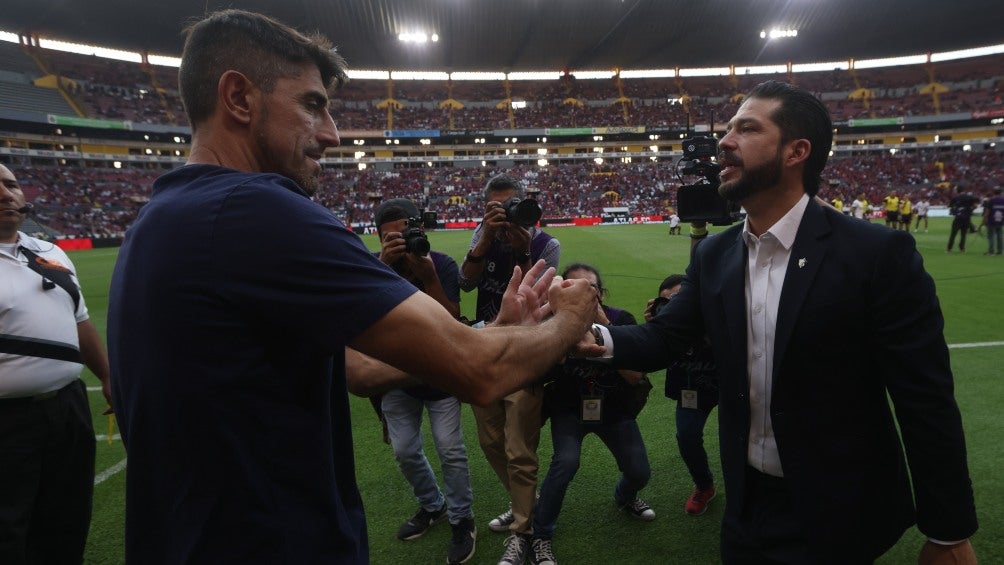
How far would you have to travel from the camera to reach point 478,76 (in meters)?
67.4

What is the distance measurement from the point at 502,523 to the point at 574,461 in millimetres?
835

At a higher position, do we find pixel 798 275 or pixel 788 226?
pixel 788 226

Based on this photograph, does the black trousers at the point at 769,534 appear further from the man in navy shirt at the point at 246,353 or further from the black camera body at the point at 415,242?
the black camera body at the point at 415,242

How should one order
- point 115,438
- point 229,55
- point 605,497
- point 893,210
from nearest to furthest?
point 229,55
point 605,497
point 115,438
point 893,210

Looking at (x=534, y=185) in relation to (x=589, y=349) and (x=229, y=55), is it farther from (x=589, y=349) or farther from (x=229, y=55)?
(x=229, y=55)

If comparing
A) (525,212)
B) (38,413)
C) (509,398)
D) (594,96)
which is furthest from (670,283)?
(594,96)

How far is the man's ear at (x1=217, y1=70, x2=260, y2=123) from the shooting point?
144cm

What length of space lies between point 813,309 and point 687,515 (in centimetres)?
256

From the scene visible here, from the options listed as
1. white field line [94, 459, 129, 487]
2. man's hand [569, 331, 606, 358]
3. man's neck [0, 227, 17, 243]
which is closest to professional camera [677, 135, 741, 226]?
man's hand [569, 331, 606, 358]

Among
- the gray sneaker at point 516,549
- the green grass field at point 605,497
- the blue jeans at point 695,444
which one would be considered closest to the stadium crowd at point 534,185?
the green grass field at point 605,497

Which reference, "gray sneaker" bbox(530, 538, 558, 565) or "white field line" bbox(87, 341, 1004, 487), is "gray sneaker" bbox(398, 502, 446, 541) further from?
"white field line" bbox(87, 341, 1004, 487)

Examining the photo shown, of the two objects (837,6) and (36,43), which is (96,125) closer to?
(36,43)

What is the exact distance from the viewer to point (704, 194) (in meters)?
3.87

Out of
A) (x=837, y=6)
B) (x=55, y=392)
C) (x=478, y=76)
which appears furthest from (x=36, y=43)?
(x=837, y=6)
